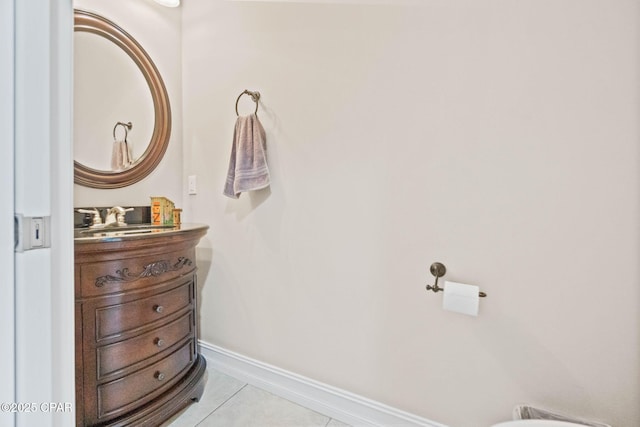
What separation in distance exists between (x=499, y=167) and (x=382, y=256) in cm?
61

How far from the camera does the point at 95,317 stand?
42.8 inches

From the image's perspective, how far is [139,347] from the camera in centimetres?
122

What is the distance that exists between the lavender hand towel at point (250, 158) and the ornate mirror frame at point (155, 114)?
0.65 metres

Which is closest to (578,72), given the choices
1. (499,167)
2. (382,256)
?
(499,167)

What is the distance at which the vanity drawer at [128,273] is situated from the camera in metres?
1.07

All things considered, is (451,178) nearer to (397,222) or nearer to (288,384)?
(397,222)

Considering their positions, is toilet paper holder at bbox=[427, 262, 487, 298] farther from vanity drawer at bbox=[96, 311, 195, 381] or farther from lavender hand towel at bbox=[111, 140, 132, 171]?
lavender hand towel at bbox=[111, 140, 132, 171]

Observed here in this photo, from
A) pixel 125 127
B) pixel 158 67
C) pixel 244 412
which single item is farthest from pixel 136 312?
pixel 158 67

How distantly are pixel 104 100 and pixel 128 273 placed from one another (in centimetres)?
110

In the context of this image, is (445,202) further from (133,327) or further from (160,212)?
(160,212)
